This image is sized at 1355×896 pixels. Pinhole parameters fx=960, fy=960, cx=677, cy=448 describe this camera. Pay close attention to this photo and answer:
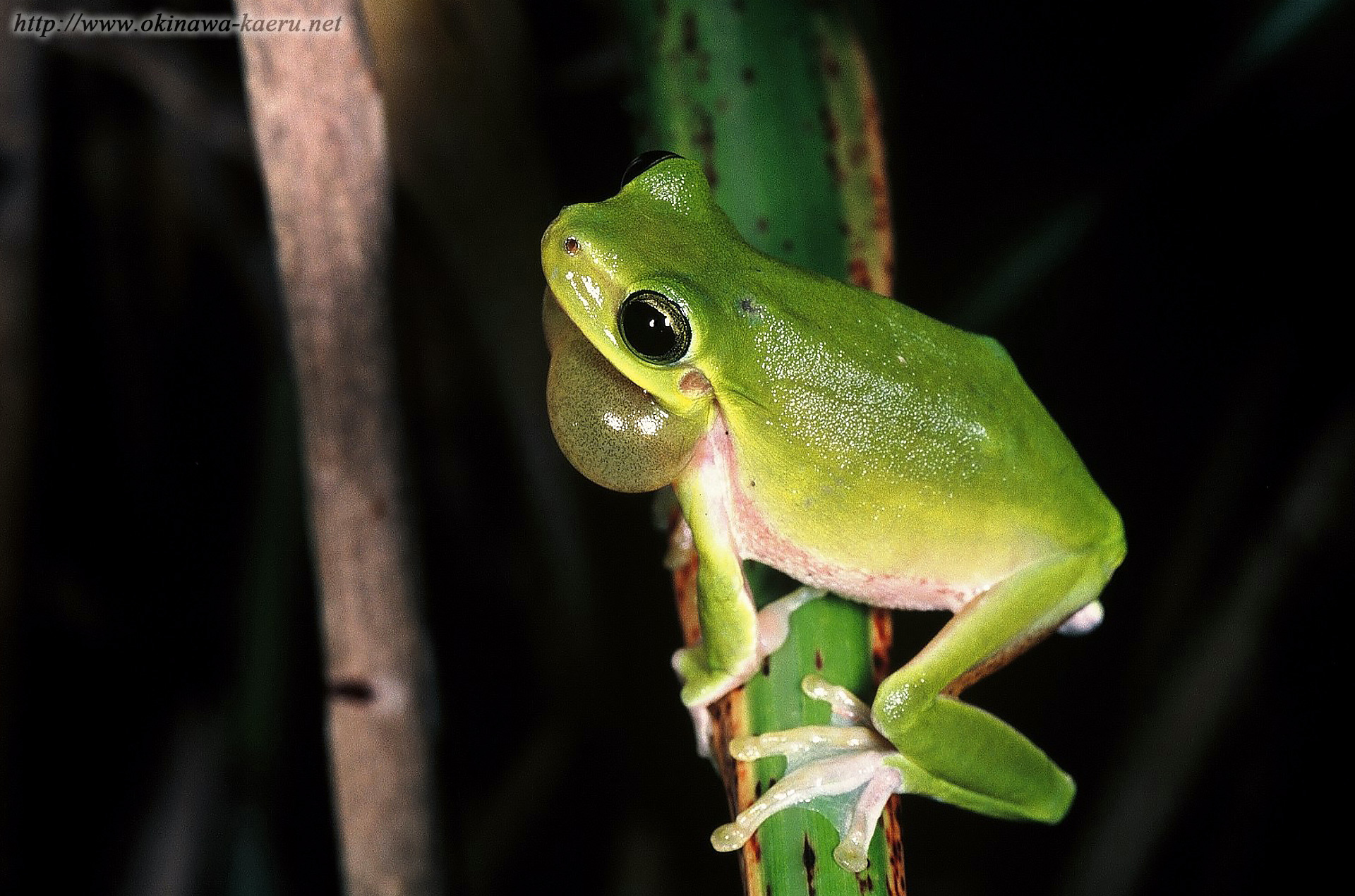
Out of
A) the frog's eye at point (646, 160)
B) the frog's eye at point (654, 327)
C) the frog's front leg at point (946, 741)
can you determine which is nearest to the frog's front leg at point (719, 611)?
the frog's front leg at point (946, 741)

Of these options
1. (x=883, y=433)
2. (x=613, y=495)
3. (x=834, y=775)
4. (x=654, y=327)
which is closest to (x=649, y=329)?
(x=654, y=327)

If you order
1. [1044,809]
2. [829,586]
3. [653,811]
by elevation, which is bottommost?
[653,811]

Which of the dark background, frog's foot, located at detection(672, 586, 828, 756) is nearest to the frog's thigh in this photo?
frog's foot, located at detection(672, 586, 828, 756)

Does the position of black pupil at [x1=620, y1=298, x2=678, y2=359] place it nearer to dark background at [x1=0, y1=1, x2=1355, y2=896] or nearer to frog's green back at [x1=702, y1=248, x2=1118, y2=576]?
frog's green back at [x1=702, y1=248, x2=1118, y2=576]

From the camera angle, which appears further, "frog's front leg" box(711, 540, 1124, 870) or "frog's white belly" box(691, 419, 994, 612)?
"frog's white belly" box(691, 419, 994, 612)

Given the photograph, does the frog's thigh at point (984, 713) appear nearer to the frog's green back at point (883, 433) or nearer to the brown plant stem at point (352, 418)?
the frog's green back at point (883, 433)

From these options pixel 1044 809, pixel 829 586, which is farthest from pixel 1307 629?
pixel 829 586

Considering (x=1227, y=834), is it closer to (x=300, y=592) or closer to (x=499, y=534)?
(x=499, y=534)
